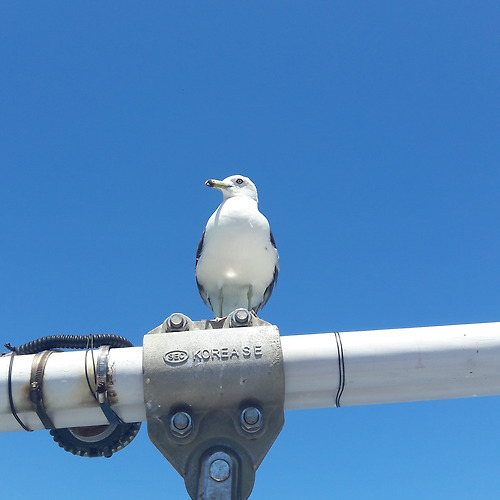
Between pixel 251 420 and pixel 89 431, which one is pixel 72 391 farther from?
pixel 251 420

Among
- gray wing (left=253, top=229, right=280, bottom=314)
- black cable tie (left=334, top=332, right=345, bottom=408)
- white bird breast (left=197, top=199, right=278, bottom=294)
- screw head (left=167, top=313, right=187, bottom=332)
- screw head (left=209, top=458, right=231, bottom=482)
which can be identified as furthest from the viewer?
gray wing (left=253, top=229, right=280, bottom=314)

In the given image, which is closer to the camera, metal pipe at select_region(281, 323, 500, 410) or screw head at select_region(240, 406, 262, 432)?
screw head at select_region(240, 406, 262, 432)

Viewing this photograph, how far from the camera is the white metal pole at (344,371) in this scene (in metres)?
4.30

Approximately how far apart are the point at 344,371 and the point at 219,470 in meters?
1.10

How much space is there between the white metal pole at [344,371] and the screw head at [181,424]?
0.93 feet

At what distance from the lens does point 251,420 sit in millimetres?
4188

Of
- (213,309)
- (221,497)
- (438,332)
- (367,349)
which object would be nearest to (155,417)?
(221,497)

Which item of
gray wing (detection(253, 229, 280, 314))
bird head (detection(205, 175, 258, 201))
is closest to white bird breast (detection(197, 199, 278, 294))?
gray wing (detection(253, 229, 280, 314))

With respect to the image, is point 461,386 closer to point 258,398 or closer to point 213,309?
point 258,398

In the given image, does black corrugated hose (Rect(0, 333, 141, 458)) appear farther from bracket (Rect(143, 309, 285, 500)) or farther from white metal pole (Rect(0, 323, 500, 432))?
bracket (Rect(143, 309, 285, 500))

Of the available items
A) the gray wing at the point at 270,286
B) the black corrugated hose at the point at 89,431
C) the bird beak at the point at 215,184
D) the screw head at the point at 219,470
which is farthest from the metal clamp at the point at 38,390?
the bird beak at the point at 215,184

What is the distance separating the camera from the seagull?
24.0ft

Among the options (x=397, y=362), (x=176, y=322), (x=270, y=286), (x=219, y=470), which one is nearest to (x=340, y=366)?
(x=397, y=362)

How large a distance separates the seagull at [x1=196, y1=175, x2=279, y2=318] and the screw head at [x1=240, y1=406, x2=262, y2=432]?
129 inches
